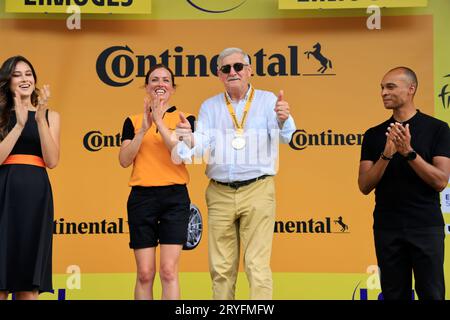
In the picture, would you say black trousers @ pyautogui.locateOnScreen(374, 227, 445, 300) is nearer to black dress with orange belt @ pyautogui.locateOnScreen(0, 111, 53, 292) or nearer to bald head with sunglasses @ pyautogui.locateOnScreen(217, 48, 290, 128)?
bald head with sunglasses @ pyautogui.locateOnScreen(217, 48, 290, 128)

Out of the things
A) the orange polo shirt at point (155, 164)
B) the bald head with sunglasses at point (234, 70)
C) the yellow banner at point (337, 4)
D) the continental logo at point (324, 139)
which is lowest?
the orange polo shirt at point (155, 164)

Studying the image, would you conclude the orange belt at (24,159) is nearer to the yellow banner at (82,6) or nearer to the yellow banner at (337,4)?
the yellow banner at (82,6)

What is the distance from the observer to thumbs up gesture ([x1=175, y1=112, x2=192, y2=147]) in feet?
17.9

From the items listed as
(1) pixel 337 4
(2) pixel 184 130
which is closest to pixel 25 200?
(2) pixel 184 130

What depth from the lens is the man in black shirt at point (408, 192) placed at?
534cm

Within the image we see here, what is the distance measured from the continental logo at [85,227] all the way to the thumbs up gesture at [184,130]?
167 centimetres

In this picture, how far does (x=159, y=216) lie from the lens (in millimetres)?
5688

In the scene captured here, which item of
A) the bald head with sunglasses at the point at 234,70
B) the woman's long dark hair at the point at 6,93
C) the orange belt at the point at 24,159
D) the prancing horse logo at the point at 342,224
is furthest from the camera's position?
the prancing horse logo at the point at 342,224

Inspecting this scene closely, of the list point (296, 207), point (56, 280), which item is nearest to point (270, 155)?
point (296, 207)

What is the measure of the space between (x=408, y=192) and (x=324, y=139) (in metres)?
1.54

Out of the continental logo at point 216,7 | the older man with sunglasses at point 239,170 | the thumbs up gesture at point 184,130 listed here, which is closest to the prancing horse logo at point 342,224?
the older man with sunglasses at point 239,170

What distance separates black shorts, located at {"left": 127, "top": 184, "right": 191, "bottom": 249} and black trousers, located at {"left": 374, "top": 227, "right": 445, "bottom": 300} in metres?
1.37

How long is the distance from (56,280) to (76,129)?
4.22 feet
